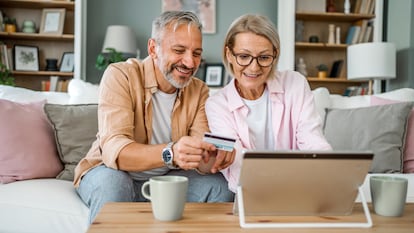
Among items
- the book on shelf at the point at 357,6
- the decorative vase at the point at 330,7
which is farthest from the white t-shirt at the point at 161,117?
the book on shelf at the point at 357,6

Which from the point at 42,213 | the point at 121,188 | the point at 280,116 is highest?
the point at 280,116

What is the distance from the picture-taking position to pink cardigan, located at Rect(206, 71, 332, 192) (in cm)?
144

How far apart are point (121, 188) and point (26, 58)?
3118mm

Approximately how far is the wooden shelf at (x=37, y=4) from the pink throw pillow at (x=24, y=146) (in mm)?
2322

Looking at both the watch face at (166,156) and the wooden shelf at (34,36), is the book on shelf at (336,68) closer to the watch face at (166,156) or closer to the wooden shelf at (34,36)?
the wooden shelf at (34,36)

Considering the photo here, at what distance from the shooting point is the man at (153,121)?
1.37 m

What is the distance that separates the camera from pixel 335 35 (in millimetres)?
4316

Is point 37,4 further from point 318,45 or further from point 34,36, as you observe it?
point 318,45

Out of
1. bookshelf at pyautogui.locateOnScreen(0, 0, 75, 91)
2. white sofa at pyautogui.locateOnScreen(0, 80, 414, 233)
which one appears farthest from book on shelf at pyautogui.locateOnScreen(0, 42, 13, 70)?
white sofa at pyautogui.locateOnScreen(0, 80, 414, 233)

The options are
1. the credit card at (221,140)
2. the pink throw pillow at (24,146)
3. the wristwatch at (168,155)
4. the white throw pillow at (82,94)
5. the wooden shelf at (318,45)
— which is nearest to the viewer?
the credit card at (221,140)

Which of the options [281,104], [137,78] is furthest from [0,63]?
[281,104]

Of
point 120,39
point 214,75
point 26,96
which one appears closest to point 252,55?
point 26,96

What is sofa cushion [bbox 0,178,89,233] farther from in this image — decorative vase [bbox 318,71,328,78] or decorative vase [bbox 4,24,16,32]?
decorative vase [bbox 318,71,328,78]

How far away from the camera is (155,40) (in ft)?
5.07
